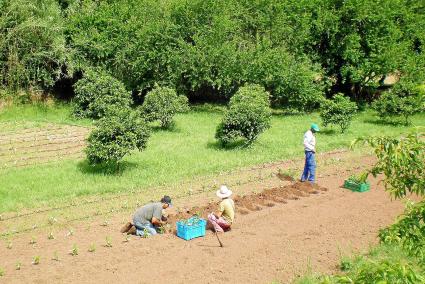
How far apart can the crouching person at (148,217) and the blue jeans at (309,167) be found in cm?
553

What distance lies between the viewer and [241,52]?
1079 inches

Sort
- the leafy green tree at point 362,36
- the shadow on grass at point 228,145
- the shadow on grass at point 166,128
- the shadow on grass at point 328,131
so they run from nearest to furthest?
the shadow on grass at point 228,145, the shadow on grass at point 166,128, the shadow on grass at point 328,131, the leafy green tree at point 362,36

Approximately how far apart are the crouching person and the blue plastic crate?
1.62 feet

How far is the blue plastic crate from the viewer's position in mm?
11992

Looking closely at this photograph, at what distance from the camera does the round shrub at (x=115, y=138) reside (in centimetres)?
1595

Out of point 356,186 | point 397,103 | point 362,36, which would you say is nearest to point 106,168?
point 356,186

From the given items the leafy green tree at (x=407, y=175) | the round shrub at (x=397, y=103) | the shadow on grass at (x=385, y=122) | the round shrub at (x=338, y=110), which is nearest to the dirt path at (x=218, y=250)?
the leafy green tree at (x=407, y=175)

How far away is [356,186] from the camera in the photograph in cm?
1593

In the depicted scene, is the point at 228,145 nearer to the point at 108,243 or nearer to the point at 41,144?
the point at 41,144

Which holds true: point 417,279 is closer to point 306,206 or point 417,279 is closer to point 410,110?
point 306,206

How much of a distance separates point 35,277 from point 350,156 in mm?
12854

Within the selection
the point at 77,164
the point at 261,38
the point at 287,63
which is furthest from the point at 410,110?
the point at 77,164

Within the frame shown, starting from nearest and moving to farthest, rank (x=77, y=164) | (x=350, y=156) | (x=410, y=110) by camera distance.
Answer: (x=77, y=164) < (x=350, y=156) < (x=410, y=110)

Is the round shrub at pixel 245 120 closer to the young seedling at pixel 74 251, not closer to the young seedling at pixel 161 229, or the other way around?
the young seedling at pixel 161 229
